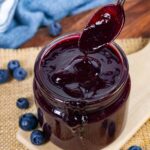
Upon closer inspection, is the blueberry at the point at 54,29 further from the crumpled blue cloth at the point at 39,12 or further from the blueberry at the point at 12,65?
the blueberry at the point at 12,65

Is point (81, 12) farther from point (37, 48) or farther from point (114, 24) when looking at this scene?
point (114, 24)

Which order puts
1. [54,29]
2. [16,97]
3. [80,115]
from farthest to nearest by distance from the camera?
[54,29]
[16,97]
[80,115]

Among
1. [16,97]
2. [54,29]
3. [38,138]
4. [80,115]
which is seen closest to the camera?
[80,115]

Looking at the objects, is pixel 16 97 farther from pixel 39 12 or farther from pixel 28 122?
pixel 39 12

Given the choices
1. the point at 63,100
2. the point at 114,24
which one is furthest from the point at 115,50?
the point at 63,100

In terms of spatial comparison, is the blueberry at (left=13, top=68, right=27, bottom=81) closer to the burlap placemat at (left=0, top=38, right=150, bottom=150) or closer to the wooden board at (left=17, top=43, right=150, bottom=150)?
the burlap placemat at (left=0, top=38, right=150, bottom=150)

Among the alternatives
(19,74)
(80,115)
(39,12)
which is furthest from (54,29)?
(80,115)

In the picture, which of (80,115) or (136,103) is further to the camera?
Result: (136,103)
